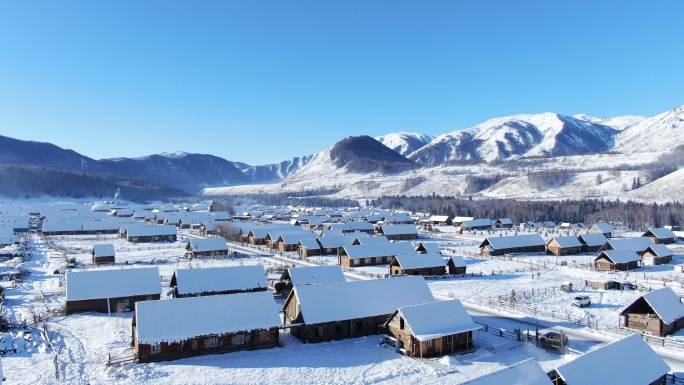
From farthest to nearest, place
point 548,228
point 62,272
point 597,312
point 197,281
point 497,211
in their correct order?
1. point 497,211
2. point 548,228
3. point 62,272
4. point 197,281
5. point 597,312

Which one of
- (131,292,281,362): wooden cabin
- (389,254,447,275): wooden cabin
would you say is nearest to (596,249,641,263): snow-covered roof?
(389,254,447,275): wooden cabin

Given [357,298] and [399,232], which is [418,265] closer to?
[357,298]

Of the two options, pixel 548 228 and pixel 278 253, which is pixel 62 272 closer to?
pixel 278 253

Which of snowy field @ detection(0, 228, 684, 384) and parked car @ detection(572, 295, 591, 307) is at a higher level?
parked car @ detection(572, 295, 591, 307)

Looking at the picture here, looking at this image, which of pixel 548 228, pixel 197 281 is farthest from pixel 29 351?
pixel 548 228

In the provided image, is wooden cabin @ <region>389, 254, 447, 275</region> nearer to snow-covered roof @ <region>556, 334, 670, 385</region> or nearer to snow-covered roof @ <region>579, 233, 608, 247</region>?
snow-covered roof @ <region>556, 334, 670, 385</region>

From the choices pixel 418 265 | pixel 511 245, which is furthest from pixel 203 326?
pixel 511 245

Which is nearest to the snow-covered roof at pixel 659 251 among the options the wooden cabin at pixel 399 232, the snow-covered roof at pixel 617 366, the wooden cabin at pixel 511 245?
the wooden cabin at pixel 511 245

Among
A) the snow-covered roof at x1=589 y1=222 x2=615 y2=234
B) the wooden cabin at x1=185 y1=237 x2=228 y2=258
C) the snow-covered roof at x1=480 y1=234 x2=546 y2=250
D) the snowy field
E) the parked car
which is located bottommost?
the snowy field
